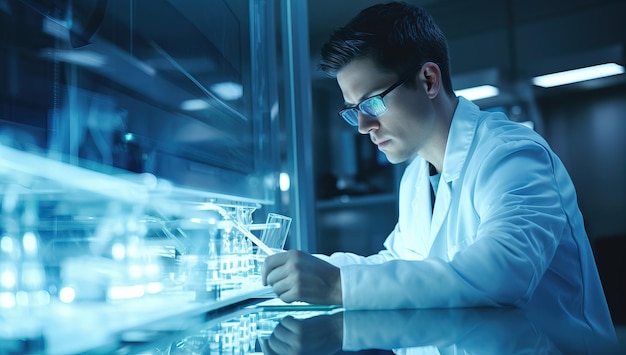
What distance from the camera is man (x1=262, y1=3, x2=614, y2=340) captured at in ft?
3.16

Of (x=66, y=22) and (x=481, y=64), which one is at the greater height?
(x=481, y=64)

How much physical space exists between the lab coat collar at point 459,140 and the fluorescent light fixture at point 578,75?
2.54m

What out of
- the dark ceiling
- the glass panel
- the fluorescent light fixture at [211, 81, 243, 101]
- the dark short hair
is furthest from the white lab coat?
the dark ceiling

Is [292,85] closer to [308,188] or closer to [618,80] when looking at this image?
[308,188]

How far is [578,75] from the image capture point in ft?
12.2

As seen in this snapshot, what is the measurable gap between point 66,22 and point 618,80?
13.0ft

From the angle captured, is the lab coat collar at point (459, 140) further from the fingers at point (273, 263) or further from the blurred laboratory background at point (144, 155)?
the fingers at point (273, 263)

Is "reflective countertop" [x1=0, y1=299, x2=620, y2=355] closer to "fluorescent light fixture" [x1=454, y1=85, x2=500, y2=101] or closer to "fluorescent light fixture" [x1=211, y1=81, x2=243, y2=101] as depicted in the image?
"fluorescent light fixture" [x1=211, y1=81, x2=243, y2=101]

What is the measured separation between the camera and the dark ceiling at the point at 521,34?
11.5 ft

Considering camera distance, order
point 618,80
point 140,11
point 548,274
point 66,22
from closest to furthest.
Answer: point 66,22 → point 140,11 → point 548,274 → point 618,80

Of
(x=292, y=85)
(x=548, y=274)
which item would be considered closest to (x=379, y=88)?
(x=292, y=85)

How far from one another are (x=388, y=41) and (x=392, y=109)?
20cm

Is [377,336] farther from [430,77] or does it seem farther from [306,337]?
[430,77]

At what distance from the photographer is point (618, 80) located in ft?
11.9
